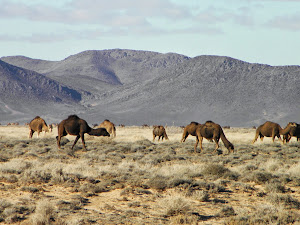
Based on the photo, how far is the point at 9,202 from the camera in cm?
1173

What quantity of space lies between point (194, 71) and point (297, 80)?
3309cm

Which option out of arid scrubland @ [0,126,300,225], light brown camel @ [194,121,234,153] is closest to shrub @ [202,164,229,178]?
arid scrubland @ [0,126,300,225]

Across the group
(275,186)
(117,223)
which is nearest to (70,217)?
(117,223)

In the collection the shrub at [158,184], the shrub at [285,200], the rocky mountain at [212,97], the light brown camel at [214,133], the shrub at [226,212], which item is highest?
the rocky mountain at [212,97]

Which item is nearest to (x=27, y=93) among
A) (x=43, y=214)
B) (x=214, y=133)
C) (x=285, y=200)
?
(x=214, y=133)

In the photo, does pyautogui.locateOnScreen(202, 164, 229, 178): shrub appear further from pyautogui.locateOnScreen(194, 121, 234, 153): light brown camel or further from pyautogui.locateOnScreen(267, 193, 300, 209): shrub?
pyautogui.locateOnScreen(194, 121, 234, 153): light brown camel

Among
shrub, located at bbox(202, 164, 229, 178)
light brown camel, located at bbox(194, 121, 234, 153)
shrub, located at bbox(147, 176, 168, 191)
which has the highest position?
light brown camel, located at bbox(194, 121, 234, 153)

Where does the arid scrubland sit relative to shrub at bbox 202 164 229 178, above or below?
below

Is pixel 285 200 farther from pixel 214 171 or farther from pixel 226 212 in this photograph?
pixel 214 171

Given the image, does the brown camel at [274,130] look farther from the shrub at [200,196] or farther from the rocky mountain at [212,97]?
the rocky mountain at [212,97]

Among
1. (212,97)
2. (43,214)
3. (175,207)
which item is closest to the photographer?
(43,214)

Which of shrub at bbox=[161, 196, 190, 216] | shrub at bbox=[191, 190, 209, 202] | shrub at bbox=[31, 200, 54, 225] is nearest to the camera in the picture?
shrub at bbox=[31, 200, 54, 225]

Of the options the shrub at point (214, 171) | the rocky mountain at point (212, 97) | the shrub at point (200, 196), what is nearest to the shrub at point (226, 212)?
the shrub at point (200, 196)

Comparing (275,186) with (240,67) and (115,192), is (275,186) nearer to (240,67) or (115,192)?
(115,192)
